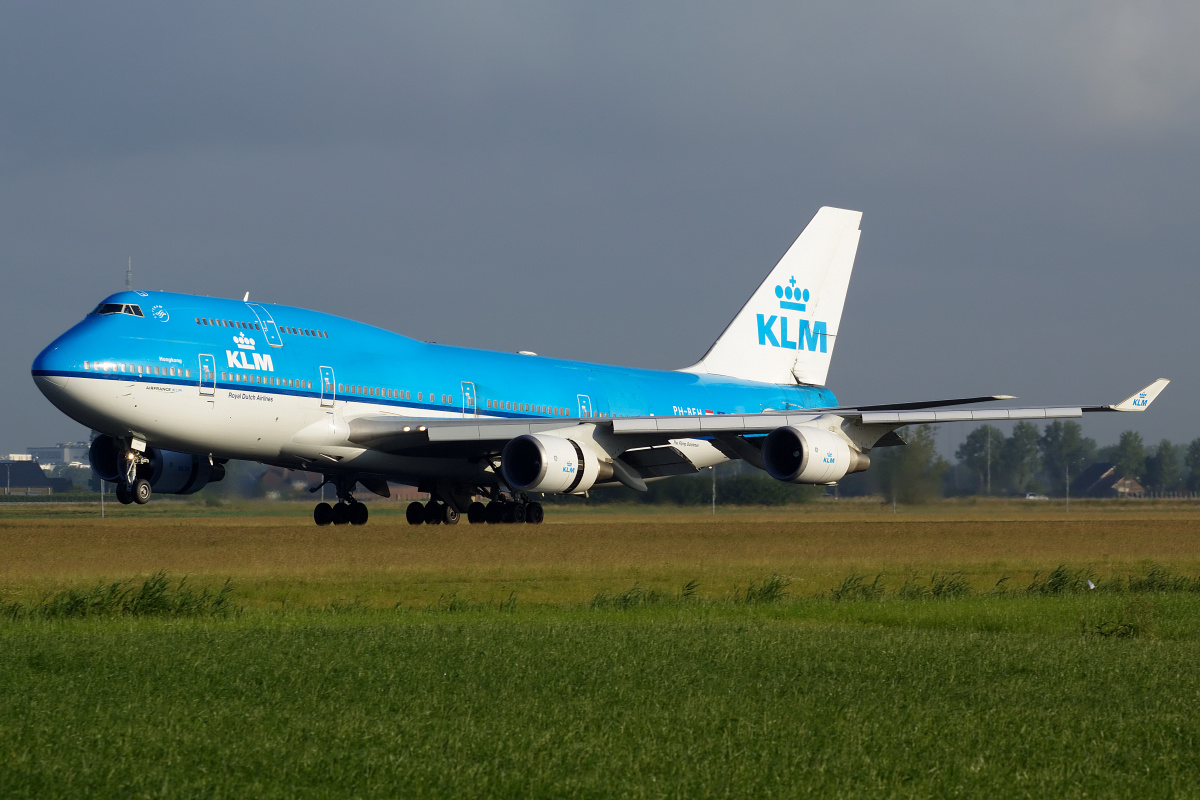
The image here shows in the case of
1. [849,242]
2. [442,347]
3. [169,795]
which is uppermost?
[849,242]

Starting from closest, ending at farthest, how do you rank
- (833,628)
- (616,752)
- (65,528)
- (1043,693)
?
(616,752)
(1043,693)
(833,628)
(65,528)

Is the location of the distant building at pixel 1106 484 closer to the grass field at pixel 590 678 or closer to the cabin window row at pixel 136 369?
the grass field at pixel 590 678

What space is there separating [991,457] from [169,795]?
40.2 m

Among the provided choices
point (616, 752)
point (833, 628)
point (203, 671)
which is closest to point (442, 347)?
point (833, 628)

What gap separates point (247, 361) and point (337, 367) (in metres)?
1.99

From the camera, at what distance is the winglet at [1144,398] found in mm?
23141

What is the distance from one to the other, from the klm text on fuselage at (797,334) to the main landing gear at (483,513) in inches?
380

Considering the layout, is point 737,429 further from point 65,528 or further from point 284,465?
point 65,528

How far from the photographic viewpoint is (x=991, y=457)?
141 ft

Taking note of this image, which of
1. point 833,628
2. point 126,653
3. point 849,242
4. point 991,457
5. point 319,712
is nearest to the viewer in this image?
point 319,712

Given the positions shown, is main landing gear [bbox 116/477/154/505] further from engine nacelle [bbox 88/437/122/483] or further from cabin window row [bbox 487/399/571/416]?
cabin window row [bbox 487/399/571/416]

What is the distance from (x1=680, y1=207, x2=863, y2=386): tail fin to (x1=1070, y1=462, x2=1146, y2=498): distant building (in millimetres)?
19671

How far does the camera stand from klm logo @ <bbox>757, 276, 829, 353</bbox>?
113 ft

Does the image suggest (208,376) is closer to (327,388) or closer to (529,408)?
(327,388)
